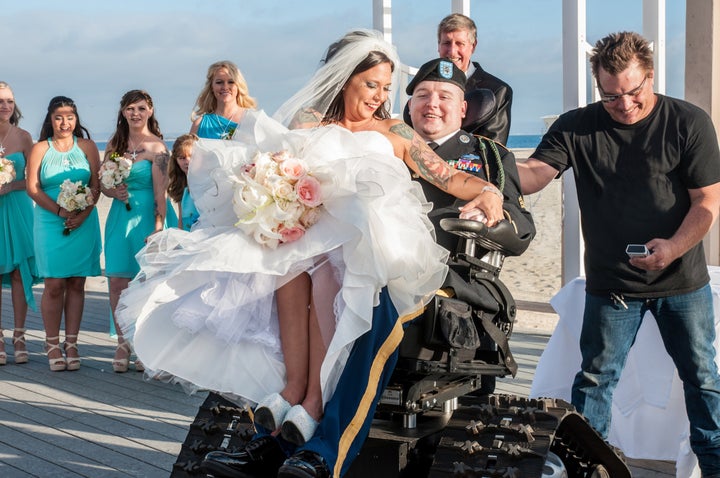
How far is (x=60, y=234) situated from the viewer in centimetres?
677

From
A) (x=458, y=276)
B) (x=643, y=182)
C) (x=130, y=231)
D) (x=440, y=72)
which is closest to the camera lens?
(x=458, y=276)

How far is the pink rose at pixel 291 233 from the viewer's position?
2.91 meters

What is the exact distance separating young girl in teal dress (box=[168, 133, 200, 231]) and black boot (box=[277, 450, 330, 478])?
3.58 metres

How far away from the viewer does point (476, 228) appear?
3.09m

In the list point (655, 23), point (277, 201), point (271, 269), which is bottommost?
point (271, 269)

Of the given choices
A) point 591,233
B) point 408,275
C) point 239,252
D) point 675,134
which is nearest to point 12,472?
point 239,252

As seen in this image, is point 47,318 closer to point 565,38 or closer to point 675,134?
point 565,38

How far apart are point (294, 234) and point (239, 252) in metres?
0.18

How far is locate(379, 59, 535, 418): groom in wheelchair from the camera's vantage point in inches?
118

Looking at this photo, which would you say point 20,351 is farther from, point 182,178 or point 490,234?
point 490,234

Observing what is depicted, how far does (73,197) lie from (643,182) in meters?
4.24

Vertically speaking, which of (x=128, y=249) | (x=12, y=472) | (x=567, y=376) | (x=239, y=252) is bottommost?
(x=12, y=472)

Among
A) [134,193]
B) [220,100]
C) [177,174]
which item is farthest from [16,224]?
[220,100]

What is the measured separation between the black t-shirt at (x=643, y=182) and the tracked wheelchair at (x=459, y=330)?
638 mm
